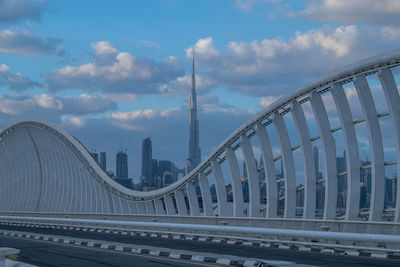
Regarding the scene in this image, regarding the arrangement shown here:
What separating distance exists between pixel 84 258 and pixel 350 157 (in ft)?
30.7

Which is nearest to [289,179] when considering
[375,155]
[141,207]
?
[375,155]

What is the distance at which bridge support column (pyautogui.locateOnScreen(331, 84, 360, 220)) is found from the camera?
21.1m

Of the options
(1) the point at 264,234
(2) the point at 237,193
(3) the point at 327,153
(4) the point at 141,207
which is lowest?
(1) the point at 264,234

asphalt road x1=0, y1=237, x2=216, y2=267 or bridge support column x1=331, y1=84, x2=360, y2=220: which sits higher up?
bridge support column x1=331, y1=84, x2=360, y2=220

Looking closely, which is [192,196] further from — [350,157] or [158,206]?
[350,157]

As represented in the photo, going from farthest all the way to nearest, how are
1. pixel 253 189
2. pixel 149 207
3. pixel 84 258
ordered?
1. pixel 149 207
2. pixel 253 189
3. pixel 84 258

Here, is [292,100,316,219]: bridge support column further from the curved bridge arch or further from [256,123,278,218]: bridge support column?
[256,123,278,218]: bridge support column

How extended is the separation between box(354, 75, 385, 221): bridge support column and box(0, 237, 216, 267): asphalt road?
7.38 metres

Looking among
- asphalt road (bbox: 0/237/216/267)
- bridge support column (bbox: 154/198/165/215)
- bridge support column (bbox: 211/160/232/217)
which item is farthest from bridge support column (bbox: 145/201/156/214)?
asphalt road (bbox: 0/237/216/267)

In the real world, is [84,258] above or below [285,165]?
below

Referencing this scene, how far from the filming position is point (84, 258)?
665 inches

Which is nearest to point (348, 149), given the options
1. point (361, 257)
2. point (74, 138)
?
point (361, 257)

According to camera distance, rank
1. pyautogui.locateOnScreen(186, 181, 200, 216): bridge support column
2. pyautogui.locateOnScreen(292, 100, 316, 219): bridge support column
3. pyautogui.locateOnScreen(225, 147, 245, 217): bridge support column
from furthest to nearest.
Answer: pyautogui.locateOnScreen(186, 181, 200, 216): bridge support column < pyautogui.locateOnScreen(225, 147, 245, 217): bridge support column < pyautogui.locateOnScreen(292, 100, 316, 219): bridge support column

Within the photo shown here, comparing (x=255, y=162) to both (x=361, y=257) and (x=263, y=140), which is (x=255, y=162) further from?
(x=361, y=257)
